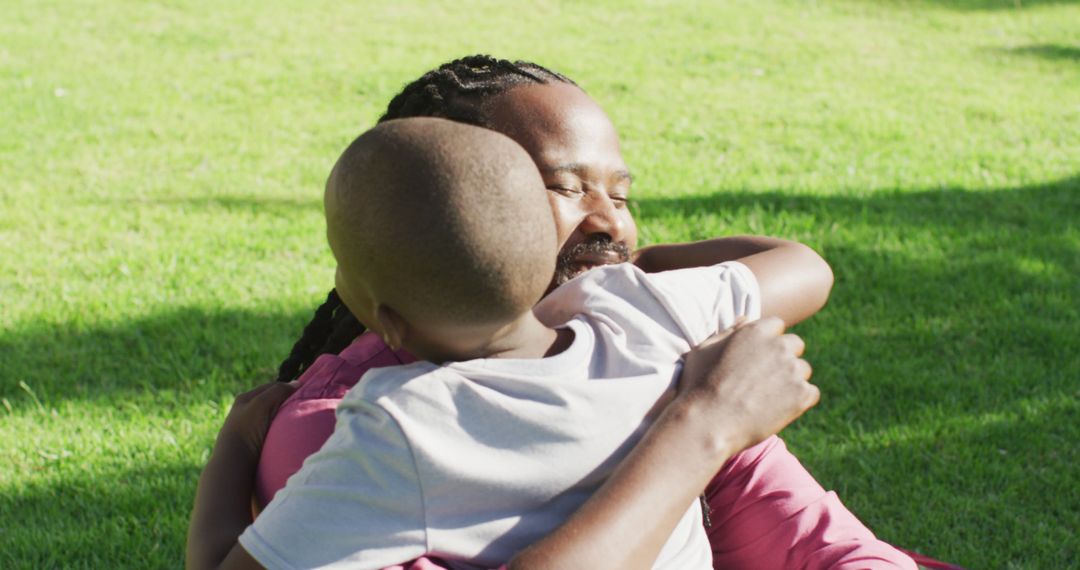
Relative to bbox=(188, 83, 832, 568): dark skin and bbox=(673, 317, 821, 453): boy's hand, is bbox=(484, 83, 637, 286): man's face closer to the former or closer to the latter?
bbox=(188, 83, 832, 568): dark skin

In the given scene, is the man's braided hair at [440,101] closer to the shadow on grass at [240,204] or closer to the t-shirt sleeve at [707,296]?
the t-shirt sleeve at [707,296]

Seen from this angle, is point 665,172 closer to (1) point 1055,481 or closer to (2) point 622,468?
(1) point 1055,481

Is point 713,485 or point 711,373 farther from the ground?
point 711,373

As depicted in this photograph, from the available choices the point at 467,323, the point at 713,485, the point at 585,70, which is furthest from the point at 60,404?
the point at 585,70

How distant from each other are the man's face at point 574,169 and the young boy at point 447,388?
0.59 metres

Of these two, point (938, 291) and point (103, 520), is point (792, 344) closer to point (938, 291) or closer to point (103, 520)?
point (103, 520)

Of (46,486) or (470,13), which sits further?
(470,13)

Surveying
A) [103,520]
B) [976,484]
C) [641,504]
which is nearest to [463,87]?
[641,504]

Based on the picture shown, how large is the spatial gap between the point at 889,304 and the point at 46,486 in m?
3.10

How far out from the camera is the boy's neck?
1.67m

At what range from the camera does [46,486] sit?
3.57 metres

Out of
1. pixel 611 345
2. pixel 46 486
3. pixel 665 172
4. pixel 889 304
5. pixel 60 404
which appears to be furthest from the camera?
pixel 665 172

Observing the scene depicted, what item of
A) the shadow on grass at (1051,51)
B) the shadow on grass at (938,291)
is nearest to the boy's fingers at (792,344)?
the shadow on grass at (938,291)

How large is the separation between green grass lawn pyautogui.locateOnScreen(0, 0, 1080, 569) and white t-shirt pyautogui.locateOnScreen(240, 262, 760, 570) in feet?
6.07
